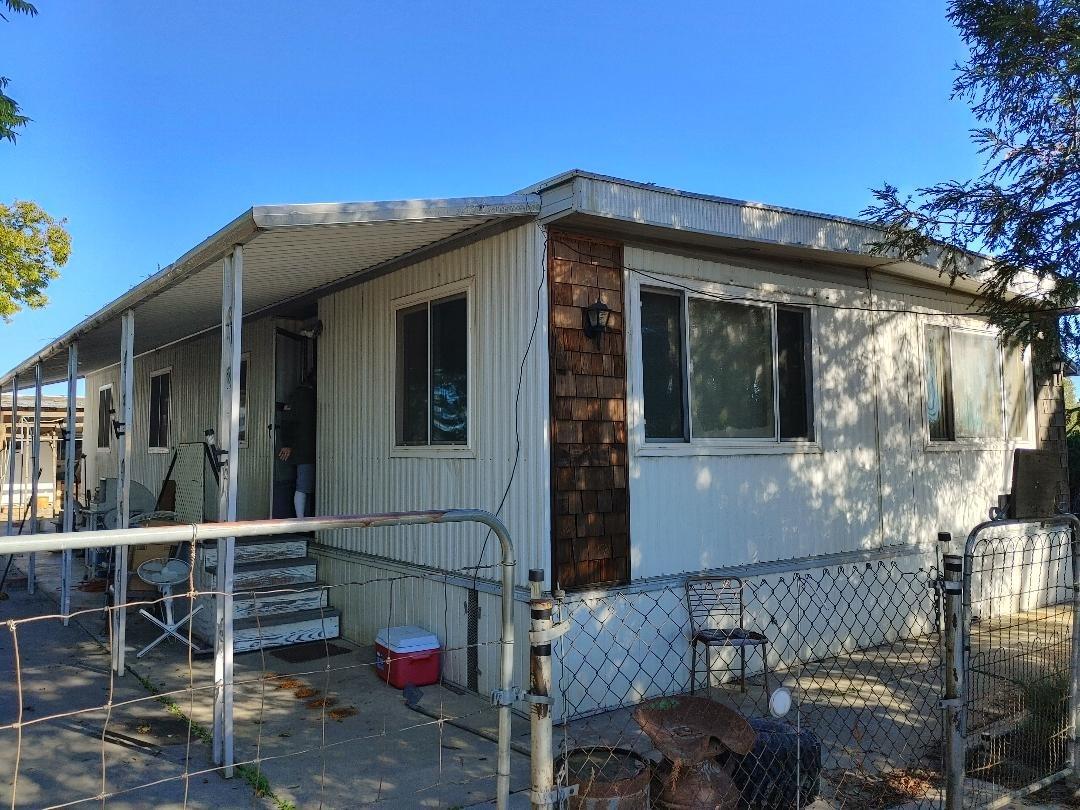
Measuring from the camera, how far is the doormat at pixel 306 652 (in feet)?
20.5

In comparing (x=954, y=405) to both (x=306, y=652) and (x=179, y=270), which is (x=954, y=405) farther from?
(x=179, y=270)

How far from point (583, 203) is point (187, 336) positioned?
6058 mm

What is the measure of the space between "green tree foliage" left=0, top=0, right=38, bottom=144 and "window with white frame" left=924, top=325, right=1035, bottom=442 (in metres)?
→ 8.90

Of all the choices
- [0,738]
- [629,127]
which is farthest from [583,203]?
[629,127]

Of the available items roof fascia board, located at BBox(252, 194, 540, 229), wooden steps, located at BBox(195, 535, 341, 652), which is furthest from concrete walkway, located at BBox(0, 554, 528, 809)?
roof fascia board, located at BBox(252, 194, 540, 229)

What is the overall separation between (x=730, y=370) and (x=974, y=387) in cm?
390

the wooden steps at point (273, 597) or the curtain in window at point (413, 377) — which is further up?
the curtain in window at point (413, 377)

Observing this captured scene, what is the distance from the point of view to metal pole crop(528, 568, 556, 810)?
7.97 feet

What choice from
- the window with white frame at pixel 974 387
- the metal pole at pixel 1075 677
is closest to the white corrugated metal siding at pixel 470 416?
the metal pole at pixel 1075 677

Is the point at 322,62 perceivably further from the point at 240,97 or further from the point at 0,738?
the point at 0,738

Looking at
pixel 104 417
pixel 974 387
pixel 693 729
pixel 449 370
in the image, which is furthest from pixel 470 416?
pixel 104 417

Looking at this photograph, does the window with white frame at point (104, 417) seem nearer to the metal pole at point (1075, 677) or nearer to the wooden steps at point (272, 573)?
the wooden steps at point (272, 573)

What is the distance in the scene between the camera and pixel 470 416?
219 inches

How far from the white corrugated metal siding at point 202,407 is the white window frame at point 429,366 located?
2.56m
